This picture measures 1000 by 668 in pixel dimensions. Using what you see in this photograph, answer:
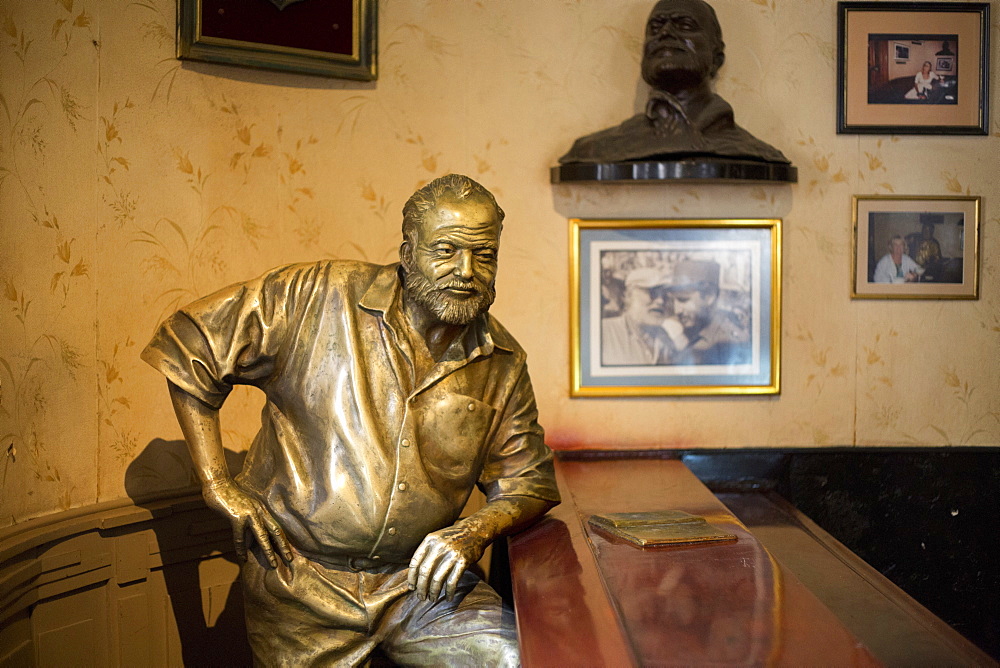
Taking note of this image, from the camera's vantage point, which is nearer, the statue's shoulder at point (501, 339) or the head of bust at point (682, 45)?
the statue's shoulder at point (501, 339)

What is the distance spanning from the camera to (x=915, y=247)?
4008mm

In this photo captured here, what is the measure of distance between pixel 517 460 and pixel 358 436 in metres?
0.51

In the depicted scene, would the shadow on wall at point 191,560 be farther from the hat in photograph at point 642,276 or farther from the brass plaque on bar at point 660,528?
the hat in photograph at point 642,276

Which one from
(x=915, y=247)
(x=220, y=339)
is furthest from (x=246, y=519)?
(x=915, y=247)

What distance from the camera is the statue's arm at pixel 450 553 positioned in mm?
2361

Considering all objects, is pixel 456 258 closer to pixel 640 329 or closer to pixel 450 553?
pixel 450 553

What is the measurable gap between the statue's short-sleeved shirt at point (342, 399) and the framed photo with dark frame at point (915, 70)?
2.24m

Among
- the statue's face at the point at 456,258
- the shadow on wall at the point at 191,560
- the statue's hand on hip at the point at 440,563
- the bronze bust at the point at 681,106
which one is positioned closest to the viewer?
the statue's hand on hip at the point at 440,563

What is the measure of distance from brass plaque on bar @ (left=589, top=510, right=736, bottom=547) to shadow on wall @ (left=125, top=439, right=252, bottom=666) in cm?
147

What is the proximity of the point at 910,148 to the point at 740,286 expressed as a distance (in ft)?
3.01

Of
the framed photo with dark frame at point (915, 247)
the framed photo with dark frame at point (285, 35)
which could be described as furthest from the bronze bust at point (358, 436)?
the framed photo with dark frame at point (915, 247)

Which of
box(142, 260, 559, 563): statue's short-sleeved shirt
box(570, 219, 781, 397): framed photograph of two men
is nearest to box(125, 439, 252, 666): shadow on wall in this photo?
box(142, 260, 559, 563): statue's short-sleeved shirt

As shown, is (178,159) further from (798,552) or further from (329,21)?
(798,552)

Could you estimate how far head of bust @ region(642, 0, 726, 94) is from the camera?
3.70m
